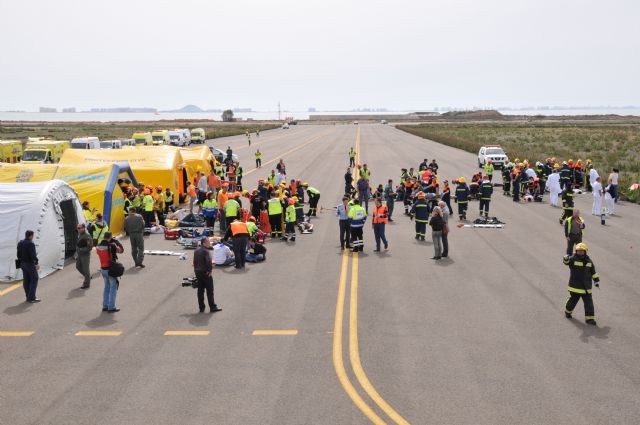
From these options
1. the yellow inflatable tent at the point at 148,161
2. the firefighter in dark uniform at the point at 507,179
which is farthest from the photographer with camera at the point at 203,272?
the firefighter in dark uniform at the point at 507,179

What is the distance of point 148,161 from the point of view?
26953 millimetres

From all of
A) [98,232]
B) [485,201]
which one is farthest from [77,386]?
[485,201]

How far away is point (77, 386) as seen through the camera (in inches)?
356

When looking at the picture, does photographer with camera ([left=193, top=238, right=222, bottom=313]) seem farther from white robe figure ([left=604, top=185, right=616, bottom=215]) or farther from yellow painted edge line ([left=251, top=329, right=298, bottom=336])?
white robe figure ([left=604, top=185, right=616, bottom=215])

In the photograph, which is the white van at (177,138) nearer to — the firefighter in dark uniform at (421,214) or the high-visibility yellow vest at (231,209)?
the high-visibility yellow vest at (231,209)

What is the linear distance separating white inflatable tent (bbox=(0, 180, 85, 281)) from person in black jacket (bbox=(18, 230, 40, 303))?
2.02 meters

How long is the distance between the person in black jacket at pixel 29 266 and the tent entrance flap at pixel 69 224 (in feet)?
13.3

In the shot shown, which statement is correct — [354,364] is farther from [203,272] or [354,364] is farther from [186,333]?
[203,272]

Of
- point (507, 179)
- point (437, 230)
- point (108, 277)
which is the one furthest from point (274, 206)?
point (507, 179)

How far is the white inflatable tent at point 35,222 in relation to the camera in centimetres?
1532

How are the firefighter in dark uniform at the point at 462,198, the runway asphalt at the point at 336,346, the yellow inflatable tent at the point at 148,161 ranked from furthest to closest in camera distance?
1. the yellow inflatable tent at the point at 148,161
2. the firefighter in dark uniform at the point at 462,198
3. the runway asphalt at the point at 336,346

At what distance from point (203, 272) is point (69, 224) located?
25.0 ft

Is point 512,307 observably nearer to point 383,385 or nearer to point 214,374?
point 383,385

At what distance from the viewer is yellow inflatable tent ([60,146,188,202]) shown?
1037 inches
